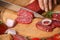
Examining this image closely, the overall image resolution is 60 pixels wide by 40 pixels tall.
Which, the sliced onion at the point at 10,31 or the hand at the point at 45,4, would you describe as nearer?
the sliced onion at the point at 10,31

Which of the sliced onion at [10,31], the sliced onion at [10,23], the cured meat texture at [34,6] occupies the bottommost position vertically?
the sliced onion at [10,31]

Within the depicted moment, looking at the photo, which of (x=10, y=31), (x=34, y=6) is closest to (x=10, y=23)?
(x=10, y=31)

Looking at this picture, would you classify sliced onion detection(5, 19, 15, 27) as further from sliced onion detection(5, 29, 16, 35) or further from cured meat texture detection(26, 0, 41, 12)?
cured meat texture detection(26, 0, 41, 12)

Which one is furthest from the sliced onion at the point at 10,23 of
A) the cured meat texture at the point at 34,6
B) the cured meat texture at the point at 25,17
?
the cured meat texture at the point at 34,6

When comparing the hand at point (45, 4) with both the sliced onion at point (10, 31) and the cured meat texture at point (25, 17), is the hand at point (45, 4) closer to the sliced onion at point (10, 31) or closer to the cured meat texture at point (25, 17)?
the cured meat texture at point (25, 17)

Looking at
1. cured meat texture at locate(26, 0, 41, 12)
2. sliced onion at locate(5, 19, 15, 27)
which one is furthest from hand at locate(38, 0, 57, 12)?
sliced onion at locate(5, 19, 15, 27)

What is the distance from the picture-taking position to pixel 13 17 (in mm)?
1979

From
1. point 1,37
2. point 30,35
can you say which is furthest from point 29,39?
point 1,37

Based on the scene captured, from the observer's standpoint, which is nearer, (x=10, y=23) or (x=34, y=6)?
(x=10, y=23)

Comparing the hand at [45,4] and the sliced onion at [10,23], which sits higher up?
the hand at [45,4]

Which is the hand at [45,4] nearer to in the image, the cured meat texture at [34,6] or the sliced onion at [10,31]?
the cured meat texture at [34,6]

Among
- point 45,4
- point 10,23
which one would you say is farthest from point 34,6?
point 10,23

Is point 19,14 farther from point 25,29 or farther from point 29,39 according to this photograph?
point 29,39

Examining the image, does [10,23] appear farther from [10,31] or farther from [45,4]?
[45,4]
